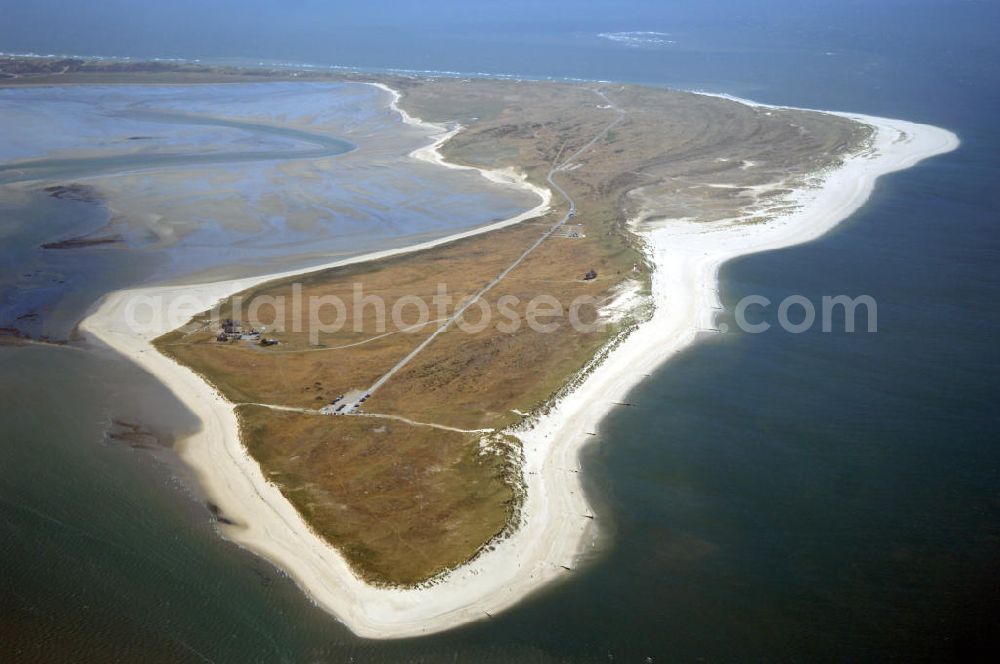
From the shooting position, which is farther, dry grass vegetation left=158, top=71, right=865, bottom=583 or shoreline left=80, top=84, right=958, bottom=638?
dry grass vegetation left=158, top=71, right=865, bottom=583

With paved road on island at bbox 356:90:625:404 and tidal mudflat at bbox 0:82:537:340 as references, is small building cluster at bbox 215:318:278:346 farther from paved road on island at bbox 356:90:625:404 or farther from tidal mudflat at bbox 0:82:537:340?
tidal mudflat at bbox 0:82:537:340

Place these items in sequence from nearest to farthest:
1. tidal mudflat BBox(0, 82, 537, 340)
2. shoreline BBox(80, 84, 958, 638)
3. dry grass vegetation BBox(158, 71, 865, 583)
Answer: shoreline BBox(80, 84, 958, 638) → dry grass vegetation BBox(158, 71, 865, 583) → tidal mudflat BBox(0, 82, 537, 340)

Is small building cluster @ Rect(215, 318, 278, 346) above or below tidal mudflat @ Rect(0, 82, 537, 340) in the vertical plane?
below

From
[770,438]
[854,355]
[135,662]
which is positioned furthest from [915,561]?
[135,662]

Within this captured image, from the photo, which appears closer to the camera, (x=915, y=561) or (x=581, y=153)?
(x=915, y=561)

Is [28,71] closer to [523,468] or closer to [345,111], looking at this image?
[345,111]

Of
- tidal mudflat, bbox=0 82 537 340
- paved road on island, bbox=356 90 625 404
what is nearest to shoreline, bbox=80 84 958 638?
tidal mudflat, bbox=0 82 537 340

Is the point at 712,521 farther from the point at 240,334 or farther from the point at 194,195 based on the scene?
the point at 194,195

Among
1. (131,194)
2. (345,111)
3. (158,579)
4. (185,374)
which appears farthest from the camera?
(345,111)
